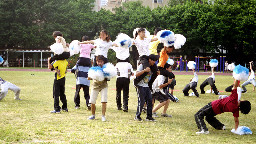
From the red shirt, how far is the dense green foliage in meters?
42.4

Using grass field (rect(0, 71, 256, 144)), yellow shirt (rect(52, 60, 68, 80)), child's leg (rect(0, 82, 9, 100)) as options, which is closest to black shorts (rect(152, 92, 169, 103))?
grass field (rect(0, 71, 256, 144))

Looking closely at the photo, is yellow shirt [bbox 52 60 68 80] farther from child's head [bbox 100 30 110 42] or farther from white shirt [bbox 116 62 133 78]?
white shirt [bbox 116 62 133 78]

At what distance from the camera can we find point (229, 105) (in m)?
6.72

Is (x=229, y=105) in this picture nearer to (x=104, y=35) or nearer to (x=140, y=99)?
(x=140, y=99)

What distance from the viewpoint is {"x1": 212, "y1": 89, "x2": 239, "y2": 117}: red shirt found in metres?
6.68

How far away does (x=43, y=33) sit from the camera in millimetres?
51875

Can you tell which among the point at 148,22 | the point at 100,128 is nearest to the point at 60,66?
the point at 100,128

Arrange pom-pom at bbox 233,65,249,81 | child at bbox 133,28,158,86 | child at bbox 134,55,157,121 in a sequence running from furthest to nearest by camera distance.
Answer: child at bbox 133,28,158,86, child at bbox 134,55,157,121, pom-pom at bbox 233,65,249,81

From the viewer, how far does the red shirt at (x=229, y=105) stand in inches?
263

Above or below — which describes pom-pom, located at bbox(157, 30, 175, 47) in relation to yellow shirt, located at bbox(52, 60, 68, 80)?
above

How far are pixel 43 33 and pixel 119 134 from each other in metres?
48.2

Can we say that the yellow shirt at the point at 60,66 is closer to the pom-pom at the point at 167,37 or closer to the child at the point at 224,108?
the pom-pom at the point at 167,37

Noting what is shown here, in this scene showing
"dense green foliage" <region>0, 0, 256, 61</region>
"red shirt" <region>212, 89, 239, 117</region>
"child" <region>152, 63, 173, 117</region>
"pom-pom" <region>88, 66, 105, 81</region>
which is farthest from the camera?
"dense green foliage" <region>0, 0, 256, 61</region>

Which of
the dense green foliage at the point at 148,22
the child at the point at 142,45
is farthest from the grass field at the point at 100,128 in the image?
the dense green foliage at the point at 148,22
